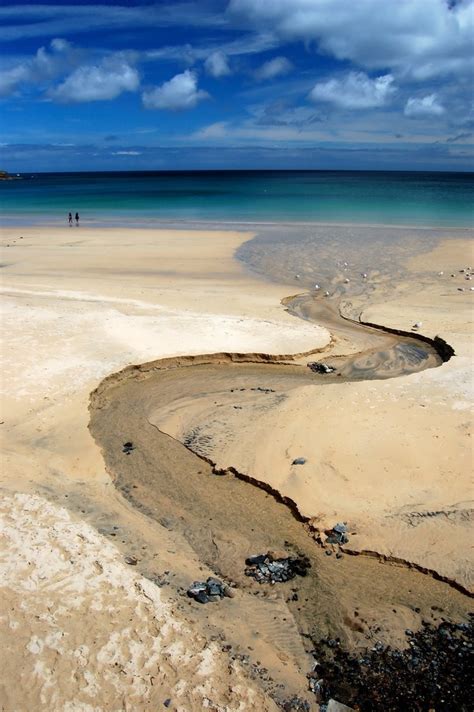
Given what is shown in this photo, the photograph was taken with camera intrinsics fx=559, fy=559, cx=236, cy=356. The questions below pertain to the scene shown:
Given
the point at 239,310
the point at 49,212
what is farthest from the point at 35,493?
the point at 49,212

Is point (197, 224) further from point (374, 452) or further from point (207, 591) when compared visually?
point (207, 591)

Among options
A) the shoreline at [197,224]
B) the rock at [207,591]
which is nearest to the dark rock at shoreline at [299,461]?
the rock at [207,591]

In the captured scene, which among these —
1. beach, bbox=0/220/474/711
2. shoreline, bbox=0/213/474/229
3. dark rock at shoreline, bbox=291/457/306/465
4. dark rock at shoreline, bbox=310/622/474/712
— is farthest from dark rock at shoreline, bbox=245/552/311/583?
shoreline, bbox=0/213/474/229

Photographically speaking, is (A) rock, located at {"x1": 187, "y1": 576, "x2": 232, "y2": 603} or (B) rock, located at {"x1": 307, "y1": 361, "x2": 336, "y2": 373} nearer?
(A) rock, located at {"x1": 187, "y1": 576, "x2": 232, "y2": 603}

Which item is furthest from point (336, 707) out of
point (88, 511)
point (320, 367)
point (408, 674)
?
point (320, 367)

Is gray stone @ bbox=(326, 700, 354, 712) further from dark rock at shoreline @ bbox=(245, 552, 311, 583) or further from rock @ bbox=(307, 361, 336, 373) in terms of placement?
rock @ bbox=(307, 361, 336, 373)

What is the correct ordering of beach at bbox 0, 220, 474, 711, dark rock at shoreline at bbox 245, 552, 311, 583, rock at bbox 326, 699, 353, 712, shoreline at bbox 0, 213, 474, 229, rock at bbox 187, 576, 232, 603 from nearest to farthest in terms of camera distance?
rock at bbox 326, 699, 353, 712 < beach at bbox 0, 220, 474, 711 < rock at bbox 187, 576, 232, 603 < dark rock at shoreline at bbox 245, 552, 311, 583 < shoreline at bbox 0, 213, 474, 229

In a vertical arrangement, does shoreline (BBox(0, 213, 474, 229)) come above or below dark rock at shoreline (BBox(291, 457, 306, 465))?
above

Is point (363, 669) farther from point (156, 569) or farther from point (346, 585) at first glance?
point (156, 569)

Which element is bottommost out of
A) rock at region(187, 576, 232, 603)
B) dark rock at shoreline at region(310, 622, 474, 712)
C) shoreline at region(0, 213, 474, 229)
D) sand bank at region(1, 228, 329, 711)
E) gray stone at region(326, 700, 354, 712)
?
dark rock at shoreline at region(310, 622, 474, 712)
